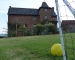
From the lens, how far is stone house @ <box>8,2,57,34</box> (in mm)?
41175

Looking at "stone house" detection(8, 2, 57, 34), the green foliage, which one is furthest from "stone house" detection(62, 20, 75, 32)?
"stone house" detection(8, 2, 57, 34)

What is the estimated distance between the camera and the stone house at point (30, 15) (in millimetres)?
41175

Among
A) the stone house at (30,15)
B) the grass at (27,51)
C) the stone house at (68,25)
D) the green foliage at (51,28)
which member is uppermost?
the stone house at (30,15)

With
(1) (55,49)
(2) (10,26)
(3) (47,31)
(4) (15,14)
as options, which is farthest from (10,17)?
(1) (55,49)

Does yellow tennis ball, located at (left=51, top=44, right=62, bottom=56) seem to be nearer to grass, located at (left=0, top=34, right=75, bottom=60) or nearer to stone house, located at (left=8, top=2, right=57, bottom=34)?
grass, located at (left=0, top=34, right=75, bottom=60)

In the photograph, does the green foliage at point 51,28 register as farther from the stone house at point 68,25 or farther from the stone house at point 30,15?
the stone house at point 68,25

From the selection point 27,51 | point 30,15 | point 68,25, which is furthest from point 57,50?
point 30,15

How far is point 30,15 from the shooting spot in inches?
1666

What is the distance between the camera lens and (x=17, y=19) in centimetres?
4075

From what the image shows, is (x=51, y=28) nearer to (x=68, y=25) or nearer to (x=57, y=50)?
(x=57, y=50)

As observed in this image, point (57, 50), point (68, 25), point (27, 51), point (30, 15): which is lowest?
point (27, 51)

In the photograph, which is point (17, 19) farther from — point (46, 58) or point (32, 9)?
point (46, 58)

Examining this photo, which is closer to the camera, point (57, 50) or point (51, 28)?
point (57, 50)

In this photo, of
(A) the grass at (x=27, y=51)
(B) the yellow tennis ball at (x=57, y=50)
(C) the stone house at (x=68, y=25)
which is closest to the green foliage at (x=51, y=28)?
(A) the grass at (x=27, y=51)
